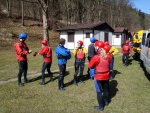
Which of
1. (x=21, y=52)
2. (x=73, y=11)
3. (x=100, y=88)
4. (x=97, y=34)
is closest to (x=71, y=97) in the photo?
(x=100, y=88)

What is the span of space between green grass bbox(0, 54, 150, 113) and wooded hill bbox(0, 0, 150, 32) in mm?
35329

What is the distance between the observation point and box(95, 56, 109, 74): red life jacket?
5410 mm

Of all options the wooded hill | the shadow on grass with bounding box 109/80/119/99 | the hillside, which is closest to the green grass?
the shadow on grass with bounding box 109/80/119/99

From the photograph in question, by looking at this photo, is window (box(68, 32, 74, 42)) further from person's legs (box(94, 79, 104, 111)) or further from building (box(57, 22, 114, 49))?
person's legs (box(94, 79, 104, 111))

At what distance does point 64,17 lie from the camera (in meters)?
51.9

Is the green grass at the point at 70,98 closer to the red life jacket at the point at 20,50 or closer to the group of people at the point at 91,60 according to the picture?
the group of people at the point at 91,60

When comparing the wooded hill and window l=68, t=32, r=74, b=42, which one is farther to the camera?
the wooded hill

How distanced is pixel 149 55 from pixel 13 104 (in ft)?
19.7

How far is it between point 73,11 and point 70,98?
4748 cm

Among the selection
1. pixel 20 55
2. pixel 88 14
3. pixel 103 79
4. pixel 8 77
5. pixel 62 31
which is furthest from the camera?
pixel 88 14

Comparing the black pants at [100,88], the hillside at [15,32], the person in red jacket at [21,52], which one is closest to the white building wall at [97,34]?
the hillside at [15,32]

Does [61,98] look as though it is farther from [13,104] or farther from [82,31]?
[82,31]

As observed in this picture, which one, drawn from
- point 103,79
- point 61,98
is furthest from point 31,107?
point 103,79

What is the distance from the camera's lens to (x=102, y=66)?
5.44m
